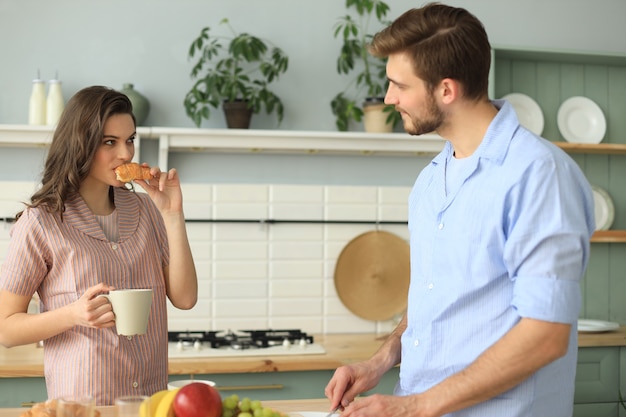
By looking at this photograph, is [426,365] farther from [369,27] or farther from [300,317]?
[369,27]

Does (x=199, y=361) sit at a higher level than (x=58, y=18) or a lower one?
lower

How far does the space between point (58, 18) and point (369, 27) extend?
4.91 feet

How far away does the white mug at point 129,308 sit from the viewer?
5.64 ft

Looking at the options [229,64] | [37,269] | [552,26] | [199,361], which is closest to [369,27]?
[229,64]

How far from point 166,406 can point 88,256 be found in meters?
0.65

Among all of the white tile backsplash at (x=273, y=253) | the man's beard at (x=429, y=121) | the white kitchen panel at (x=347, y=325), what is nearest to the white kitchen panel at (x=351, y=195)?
the white tile backsplash at (x=273, y=253)

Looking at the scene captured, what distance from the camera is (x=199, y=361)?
312cm

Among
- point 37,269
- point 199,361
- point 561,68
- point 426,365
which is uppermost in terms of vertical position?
point 561,68

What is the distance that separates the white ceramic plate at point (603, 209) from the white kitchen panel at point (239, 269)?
1.75 metres

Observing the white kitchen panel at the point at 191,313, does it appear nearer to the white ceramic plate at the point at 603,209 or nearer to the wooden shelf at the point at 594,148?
the wooden shelf at the point at 594,148

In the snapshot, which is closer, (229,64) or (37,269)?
(37,269)

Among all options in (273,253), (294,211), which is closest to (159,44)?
(294,211)

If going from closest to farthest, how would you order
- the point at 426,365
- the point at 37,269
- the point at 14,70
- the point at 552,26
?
the point at 426,365 < the point at 37,269 < the point at 14,70 < the point at 552,26

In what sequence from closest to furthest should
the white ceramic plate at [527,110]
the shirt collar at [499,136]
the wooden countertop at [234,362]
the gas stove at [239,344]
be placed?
the shirt collar at [499,136] < the wooden countertop at [234,362] < the gas stove at [239,344] < the white ceramic plate at [527,110]
